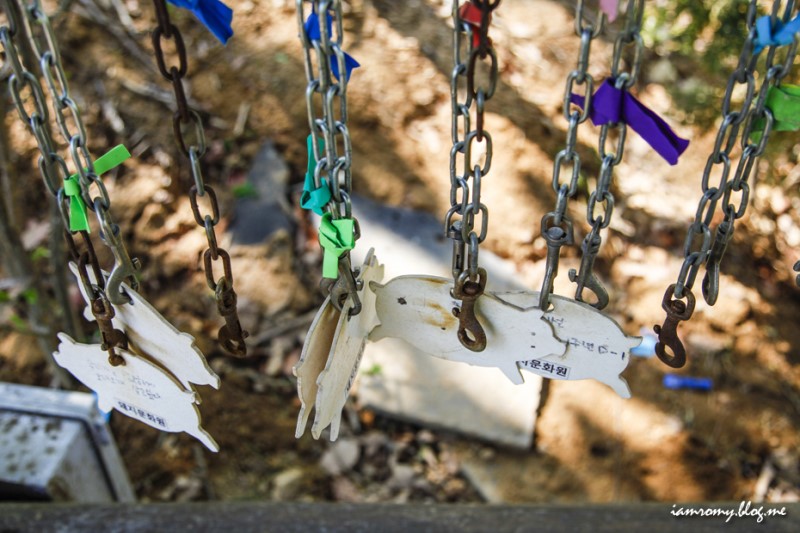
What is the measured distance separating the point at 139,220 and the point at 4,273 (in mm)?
391

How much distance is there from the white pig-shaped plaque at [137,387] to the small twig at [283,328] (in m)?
1.13

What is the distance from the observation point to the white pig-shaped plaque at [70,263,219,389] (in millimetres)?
806

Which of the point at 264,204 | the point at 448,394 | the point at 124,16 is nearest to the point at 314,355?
the point at 448,394

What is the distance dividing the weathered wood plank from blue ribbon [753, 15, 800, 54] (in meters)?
0.82

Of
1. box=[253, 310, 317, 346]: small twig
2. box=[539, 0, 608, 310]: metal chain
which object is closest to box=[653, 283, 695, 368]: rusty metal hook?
box=[539, 0, 608, 310]: metal chain

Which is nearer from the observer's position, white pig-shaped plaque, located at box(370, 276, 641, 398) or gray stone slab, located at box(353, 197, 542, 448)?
white pig-shaped plaque, located at box(370, 276, 641, 398)

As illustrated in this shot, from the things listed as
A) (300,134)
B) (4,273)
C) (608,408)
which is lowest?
(4,273)

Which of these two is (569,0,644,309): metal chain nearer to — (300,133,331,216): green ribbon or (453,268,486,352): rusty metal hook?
(453,268,486,352): rusty metal hook

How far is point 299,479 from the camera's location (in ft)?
6.21

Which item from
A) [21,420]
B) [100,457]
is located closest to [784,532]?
[100,457]

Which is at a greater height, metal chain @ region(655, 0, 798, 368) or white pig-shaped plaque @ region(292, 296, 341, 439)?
metal chain @ region(655, 0, 798, 368)

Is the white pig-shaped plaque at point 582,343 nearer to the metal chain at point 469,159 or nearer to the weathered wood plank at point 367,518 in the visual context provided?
the metal chain at point 469,159

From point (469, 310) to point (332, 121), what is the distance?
28 cm

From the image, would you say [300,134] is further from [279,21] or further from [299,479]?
[299,479]
